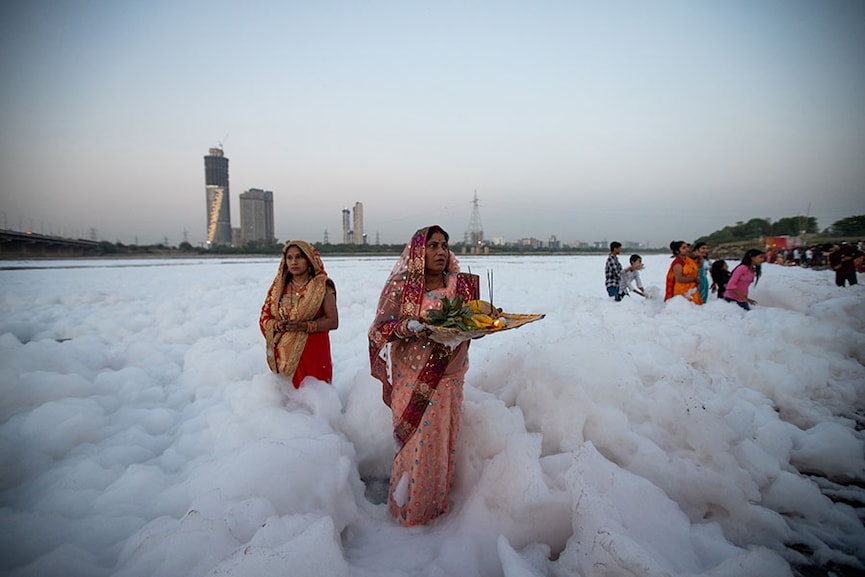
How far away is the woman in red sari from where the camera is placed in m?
2.95

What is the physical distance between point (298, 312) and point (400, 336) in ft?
4.00

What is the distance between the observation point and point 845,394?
12.7 ft

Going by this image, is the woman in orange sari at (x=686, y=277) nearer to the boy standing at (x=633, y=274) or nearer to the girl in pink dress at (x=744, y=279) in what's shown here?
the girl in pink dress at (x=744, y=279)

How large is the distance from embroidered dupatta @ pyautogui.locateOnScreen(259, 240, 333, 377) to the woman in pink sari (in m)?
0.90

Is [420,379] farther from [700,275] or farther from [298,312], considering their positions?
[700,275]

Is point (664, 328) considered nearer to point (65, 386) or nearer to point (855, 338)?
point (855, 338)

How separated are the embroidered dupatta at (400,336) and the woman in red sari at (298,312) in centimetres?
87

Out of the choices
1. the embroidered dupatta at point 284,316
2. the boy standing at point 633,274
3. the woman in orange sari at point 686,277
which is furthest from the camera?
the boy standing at point 633,274

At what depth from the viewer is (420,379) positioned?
7.09ft

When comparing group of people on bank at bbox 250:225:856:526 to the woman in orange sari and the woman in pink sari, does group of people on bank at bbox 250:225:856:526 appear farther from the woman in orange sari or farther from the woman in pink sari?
the woman in orange sari

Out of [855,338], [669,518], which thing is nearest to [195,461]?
[669,518]

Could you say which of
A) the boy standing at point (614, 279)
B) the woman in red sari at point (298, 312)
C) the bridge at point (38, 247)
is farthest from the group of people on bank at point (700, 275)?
the bridge at point (38, 247)

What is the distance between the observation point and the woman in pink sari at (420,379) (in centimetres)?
216

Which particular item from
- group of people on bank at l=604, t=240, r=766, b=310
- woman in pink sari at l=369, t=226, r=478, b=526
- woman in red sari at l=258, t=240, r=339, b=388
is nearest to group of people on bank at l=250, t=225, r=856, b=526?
woman in pink sari at l=369, t=226, r=478, b=526
